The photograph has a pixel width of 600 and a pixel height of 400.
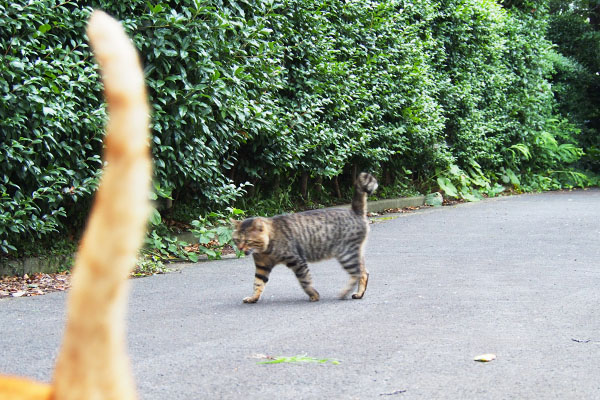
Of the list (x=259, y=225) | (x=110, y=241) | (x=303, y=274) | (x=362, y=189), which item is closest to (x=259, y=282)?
(x=303, y=274)

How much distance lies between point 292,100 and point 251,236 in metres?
5.21

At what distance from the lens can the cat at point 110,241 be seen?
63 cm

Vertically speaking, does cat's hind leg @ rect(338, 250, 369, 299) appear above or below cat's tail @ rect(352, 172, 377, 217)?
below

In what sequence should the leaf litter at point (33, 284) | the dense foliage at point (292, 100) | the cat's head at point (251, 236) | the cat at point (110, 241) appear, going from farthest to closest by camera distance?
the dense foliage at point (292, 100) < the leaf litter at point (33, 284) < the cat's head at point (251, 236) < the cat at point (110, 241)

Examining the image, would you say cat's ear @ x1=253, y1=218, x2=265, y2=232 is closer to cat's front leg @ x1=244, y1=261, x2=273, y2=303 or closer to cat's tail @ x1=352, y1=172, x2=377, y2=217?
cat's front leg @ x1=244, y1=261, x2=273, y2=303

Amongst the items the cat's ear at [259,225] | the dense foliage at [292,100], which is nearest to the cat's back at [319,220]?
the cat's ear at [259,225]

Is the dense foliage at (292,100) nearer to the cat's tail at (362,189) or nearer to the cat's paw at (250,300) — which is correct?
the cat's paw at (250,300)

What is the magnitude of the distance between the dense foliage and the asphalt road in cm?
133

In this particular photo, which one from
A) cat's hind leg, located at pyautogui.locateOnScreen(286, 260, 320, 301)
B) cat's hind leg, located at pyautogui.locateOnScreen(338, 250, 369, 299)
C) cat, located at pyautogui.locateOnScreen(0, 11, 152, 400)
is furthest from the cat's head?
cat, located at pyautogui.locateOnScreen(0, 11, 152, 400)

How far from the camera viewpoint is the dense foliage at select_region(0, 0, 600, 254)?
6.76 metres

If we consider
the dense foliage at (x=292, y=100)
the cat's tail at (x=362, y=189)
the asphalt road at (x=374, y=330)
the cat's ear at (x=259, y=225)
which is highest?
the dense foliage at (x=292, y=100)

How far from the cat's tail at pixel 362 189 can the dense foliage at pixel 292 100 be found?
90.4 inches

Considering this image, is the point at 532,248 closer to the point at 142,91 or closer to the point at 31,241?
the point at 31,241

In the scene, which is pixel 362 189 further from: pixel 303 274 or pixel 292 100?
pixel 292 100
